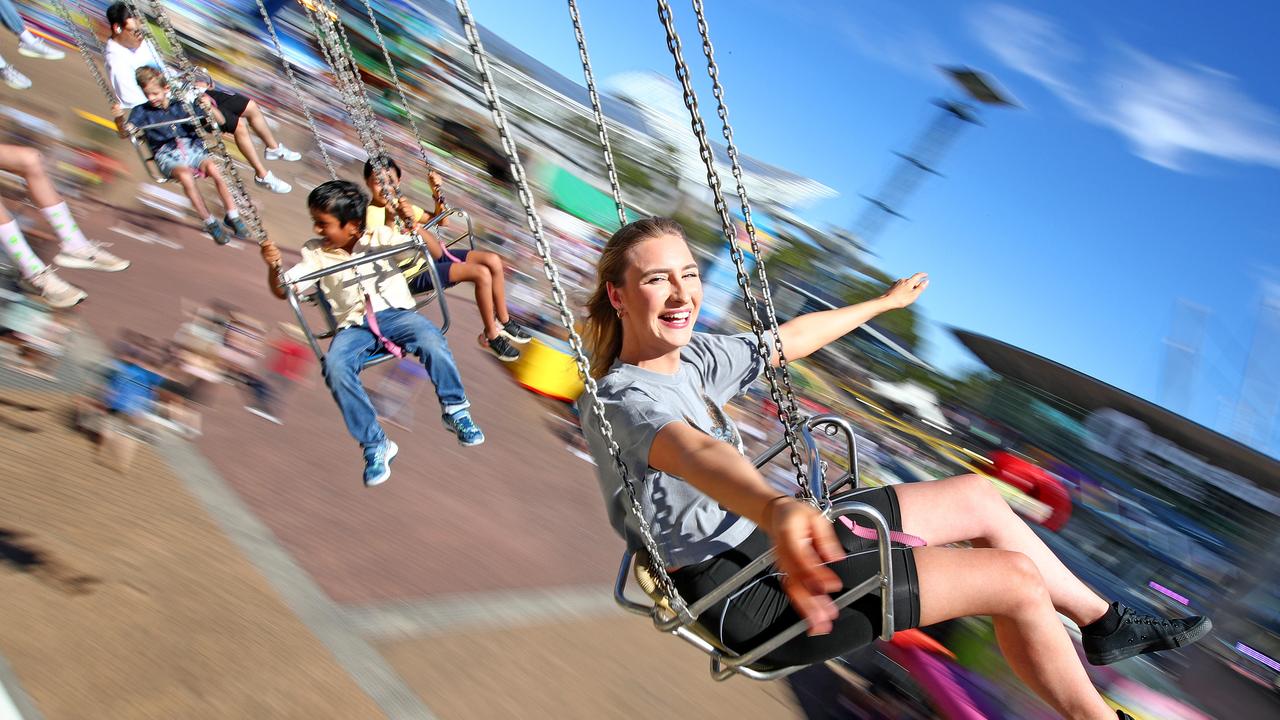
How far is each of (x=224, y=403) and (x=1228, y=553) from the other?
475cm

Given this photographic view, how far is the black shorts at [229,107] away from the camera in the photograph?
5910 mm

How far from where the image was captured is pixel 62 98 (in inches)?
285

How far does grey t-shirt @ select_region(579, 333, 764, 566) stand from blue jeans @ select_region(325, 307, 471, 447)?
4.67 feet

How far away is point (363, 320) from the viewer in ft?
10.1

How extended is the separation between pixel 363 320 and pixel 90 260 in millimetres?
2719

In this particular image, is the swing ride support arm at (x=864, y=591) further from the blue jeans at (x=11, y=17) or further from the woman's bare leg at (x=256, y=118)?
the blue jeans at (x=11, y=17)

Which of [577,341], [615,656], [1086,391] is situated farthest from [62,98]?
[1086,391]

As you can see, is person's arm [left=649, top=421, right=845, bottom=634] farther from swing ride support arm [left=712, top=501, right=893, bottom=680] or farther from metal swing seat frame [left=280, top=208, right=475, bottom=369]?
metal swing seat frame [left=280, top=208, right=475, bottom=369]

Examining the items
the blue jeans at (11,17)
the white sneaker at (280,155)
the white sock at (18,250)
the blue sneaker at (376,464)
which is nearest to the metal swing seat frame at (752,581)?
the blue sneaker at (376,464)

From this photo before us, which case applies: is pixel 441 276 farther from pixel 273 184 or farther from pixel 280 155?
pixel 280 155

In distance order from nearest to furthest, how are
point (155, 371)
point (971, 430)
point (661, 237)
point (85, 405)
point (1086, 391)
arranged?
point (661, 237) < point (85, 405) < point (155, 371) < point (971, 430) < point (1086, 391)

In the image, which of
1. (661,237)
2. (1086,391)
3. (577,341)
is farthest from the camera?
(1086,391)

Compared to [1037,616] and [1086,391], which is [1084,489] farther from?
[1037,616]

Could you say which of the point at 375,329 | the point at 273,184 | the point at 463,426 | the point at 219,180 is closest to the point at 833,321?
the point at 463,426
